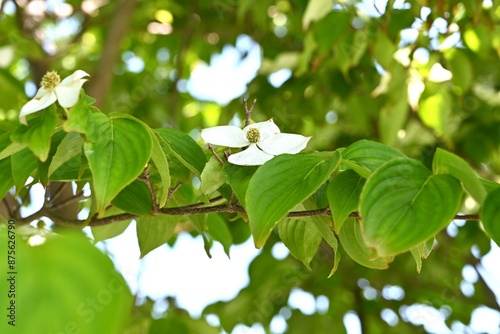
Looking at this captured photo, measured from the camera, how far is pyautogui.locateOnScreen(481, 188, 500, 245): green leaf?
402mm

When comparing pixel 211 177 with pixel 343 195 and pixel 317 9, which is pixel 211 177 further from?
pixel 317 9

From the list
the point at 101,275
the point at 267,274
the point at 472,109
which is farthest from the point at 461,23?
the point at 101,275

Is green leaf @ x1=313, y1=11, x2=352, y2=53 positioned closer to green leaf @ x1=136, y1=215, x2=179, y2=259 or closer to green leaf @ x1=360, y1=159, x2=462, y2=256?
green leaf @ x1=136, y1=215, x2=179, y2=259

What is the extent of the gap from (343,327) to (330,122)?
1.88 ft

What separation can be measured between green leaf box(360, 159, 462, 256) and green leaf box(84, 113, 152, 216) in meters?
0.15

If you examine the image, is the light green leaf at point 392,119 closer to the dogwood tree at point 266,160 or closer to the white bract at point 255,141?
the dogwood tree at point 266,160

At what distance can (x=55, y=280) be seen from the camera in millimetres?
290

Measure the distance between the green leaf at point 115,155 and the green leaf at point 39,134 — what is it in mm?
26

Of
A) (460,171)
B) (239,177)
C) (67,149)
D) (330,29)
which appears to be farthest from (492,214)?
(330,29)

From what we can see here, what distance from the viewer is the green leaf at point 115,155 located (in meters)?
0.42

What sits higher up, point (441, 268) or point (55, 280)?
point (55, 280)

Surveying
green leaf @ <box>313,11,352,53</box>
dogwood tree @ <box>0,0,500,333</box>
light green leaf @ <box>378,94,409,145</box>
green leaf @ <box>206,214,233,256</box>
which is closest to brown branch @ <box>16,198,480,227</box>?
dogwood tree @ <box>0,0,500,333</box>

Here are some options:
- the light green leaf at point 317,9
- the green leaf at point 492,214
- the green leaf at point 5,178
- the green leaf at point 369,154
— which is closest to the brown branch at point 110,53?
the light green leaf at point 317,9

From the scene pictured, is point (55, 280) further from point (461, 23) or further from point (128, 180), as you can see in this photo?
point (461, 23)
